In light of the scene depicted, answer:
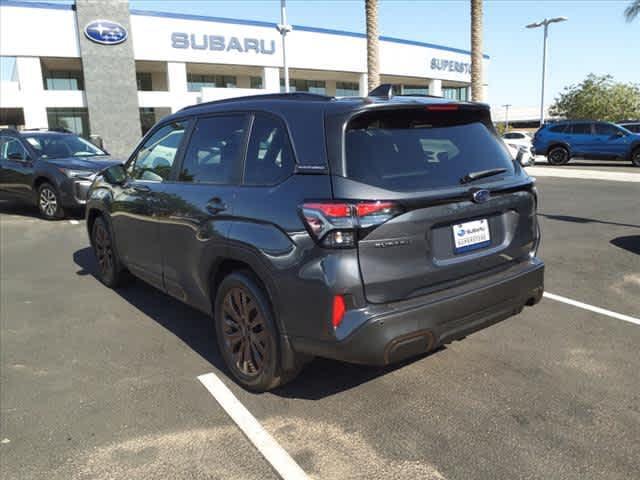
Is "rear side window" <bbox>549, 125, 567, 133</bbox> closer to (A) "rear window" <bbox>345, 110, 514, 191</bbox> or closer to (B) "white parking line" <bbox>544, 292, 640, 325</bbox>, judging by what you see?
(B) "white parking line" <bbox>544, 292, 640, 325</bbox>

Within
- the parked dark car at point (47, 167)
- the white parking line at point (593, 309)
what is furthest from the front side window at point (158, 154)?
the parked dark car at point (47, 167)

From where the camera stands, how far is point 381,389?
3.40m

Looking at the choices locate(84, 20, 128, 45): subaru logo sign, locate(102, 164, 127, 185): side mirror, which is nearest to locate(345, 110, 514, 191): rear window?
locate(102, 164, 127, 185): side mirror

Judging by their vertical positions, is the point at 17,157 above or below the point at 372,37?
below

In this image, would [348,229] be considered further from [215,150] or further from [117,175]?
[117,175]

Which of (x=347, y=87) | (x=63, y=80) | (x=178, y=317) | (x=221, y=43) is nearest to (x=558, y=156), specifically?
(x=178, y=317)

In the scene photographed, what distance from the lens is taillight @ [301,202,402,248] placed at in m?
2.66

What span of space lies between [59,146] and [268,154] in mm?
9085

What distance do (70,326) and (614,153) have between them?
2160 centimetres

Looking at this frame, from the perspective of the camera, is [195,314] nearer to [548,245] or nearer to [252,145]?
[252,145]

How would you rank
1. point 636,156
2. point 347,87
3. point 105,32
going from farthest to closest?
1. point 347,87
2. point 105,32
3. point 636,156

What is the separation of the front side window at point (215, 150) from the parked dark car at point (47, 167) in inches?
242

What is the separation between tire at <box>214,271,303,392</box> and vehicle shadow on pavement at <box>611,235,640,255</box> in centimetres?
546

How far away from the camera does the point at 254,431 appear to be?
118 inches
